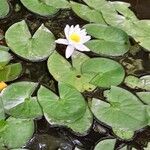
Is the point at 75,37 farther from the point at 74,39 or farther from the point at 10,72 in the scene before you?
the point at 10,72

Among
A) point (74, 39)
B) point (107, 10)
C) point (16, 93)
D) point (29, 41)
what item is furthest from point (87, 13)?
point (16, 93)

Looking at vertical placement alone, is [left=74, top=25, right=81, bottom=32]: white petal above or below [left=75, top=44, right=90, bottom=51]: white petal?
above

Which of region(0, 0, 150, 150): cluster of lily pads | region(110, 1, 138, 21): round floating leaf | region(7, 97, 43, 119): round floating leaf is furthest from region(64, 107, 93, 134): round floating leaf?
region(110, 1, 138, 21): round floating leaf

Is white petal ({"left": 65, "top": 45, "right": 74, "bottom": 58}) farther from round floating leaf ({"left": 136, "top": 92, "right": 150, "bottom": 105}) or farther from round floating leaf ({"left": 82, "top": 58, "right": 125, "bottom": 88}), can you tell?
round floating leaf ({"left": 136, "top": 92, "right": 150, "bottom": 105})

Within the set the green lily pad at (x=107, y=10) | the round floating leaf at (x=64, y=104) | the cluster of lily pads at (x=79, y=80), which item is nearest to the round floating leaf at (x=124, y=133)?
the cluster of lily pads at (x=79, y=80)

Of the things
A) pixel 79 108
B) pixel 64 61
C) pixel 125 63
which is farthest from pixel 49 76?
pixel 125 63
